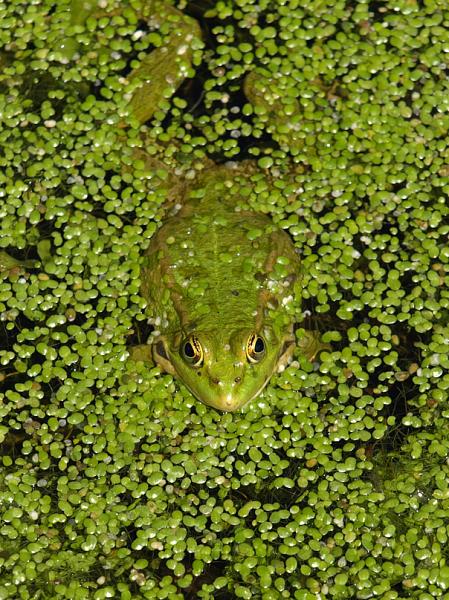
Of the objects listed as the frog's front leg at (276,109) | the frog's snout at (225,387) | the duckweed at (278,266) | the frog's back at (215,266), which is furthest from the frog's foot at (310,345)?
the frog's front leg at (276,109)

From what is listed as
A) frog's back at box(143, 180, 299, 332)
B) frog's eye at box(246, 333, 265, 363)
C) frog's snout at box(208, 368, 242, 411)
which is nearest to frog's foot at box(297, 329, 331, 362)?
frog's back at box(143, 180, 299, 332)

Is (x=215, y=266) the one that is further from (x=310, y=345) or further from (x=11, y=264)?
(x=11, y=264)

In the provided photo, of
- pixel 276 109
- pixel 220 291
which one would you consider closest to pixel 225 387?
pixel 220 291

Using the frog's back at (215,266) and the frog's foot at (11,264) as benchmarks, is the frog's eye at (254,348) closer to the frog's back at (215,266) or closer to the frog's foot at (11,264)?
the frog's back at (215,266)

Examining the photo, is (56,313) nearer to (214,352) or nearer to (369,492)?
(214,352)

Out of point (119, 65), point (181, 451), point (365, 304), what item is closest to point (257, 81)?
point (119, 65)

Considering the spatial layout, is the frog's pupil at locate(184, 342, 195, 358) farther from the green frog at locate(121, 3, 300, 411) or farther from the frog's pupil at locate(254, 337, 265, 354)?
the frog's pupil at locate(254, 337, 265, 354)
